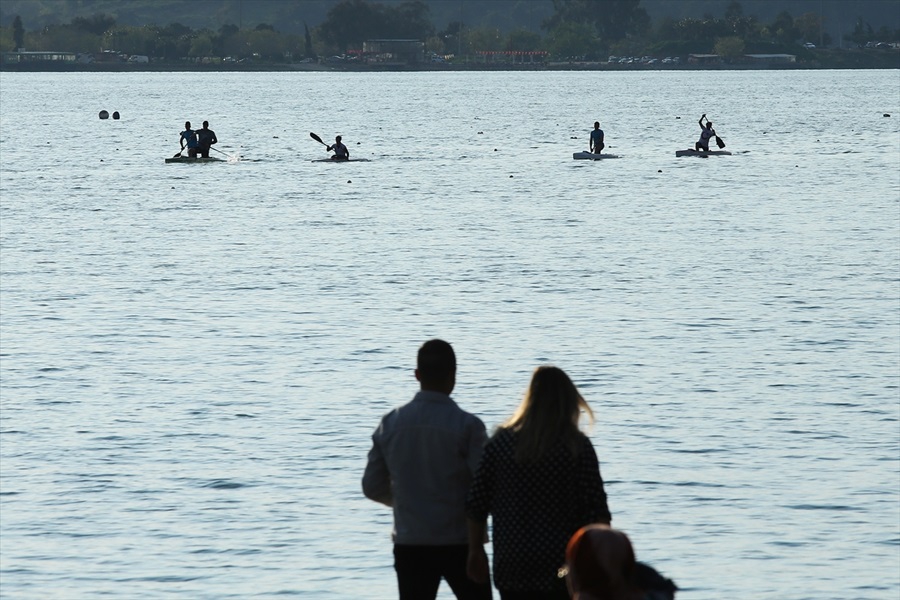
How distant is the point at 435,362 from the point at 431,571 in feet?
4.32

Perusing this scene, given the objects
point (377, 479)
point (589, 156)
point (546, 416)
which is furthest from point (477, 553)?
point (589, 156)

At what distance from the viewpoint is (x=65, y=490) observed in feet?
65.3

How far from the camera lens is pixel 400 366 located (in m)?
28.1

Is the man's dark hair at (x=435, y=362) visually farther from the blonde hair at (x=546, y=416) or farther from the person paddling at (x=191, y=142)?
the person paddling at (x=191, y=142)

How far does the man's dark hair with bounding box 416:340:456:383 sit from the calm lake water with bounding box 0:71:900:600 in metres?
6.73

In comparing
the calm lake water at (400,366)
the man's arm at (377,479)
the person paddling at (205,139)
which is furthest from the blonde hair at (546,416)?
the person paddling at (205,139)

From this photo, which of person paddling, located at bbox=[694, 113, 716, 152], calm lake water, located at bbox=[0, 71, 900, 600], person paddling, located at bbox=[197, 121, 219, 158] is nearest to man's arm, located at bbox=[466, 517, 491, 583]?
calm lake water, located at bbox=[0, 71, 900, 600]

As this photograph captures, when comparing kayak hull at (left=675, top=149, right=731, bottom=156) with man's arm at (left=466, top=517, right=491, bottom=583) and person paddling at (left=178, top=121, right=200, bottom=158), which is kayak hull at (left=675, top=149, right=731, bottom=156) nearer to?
person paddling at (left=178, top=121, right=200, bottom=158)

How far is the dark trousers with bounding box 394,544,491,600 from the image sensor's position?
33.0ft

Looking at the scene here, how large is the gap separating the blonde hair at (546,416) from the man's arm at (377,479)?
126 cm

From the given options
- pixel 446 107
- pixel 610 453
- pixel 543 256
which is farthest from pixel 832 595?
pixel 446 107

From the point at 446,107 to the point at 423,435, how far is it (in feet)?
622

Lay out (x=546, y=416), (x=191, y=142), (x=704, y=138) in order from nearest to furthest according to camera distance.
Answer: (x=546, y=416)
(x=191, y=142)
(x=704, y=138)

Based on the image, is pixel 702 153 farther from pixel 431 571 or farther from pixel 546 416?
pixel 546 416
